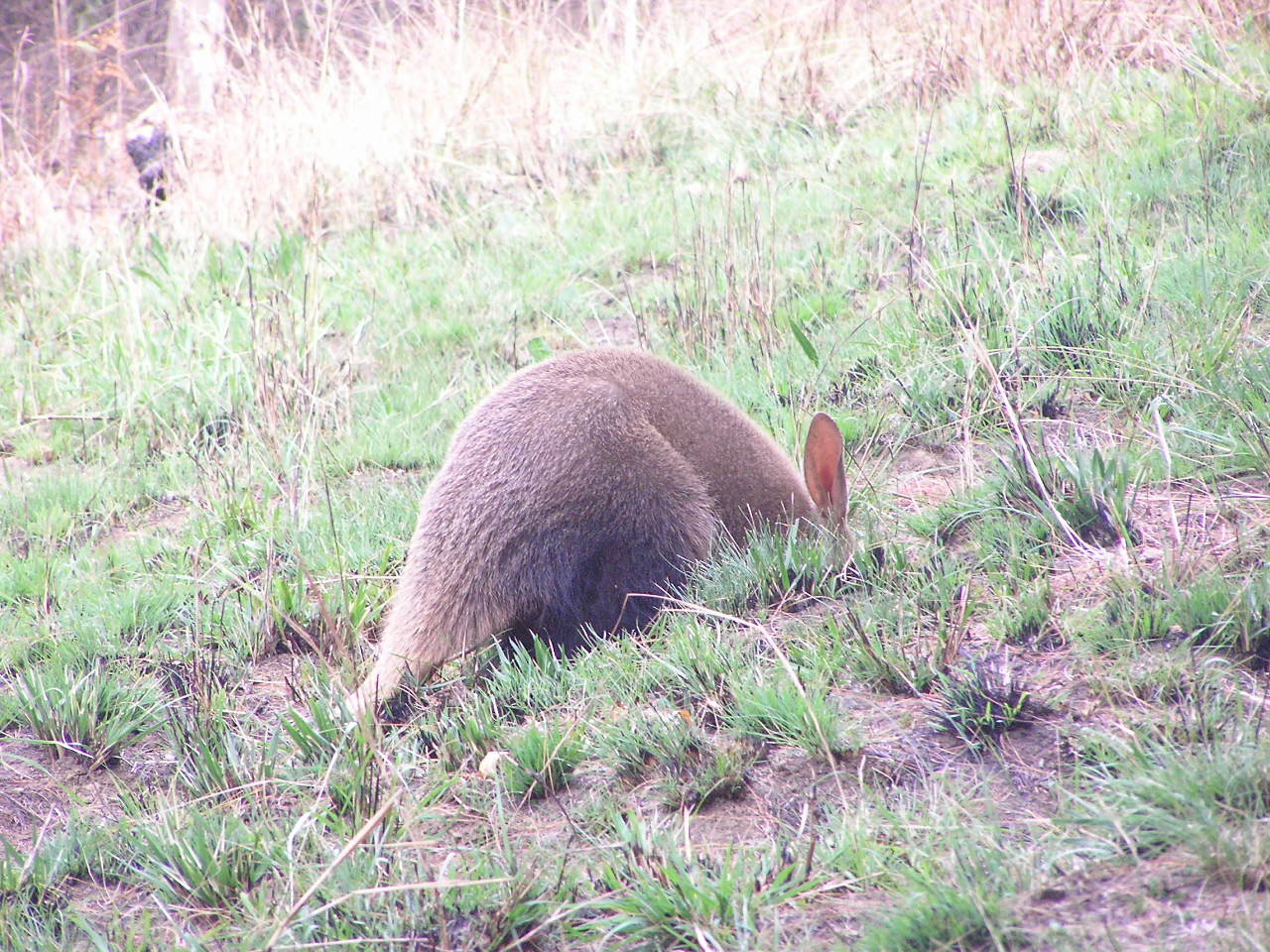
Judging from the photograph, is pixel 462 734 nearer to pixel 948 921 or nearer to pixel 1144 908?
pixel 948 921

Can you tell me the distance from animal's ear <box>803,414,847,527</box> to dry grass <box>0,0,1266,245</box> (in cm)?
386

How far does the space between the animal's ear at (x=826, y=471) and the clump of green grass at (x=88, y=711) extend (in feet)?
6.83

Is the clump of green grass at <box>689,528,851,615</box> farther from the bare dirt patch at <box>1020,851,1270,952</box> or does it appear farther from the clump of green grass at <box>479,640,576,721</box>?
the bare dirt patch at <box>1020,851,1270,952</box>

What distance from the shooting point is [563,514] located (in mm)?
3184

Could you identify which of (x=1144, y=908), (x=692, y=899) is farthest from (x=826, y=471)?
(x=1144, y=908)

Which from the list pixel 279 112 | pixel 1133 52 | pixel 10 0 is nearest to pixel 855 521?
pixel 1133 52

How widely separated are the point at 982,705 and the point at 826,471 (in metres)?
1.11

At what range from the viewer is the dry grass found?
6.93m

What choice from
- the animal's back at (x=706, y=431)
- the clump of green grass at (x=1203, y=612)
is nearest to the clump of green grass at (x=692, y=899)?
the clump of green grass at (x=1203, y=612)

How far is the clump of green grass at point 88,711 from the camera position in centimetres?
323

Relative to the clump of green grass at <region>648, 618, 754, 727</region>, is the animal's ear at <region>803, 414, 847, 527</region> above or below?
above

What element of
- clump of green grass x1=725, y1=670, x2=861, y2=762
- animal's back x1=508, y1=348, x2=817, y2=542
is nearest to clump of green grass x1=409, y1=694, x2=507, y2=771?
clump of green grass x1=725, y1=670, x2=861, y2=762

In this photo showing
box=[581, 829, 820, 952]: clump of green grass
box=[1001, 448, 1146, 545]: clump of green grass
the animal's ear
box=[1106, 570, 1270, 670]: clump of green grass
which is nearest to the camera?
box=[581, 829, 820, 952]: clump of green grass

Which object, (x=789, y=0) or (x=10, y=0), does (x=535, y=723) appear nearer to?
(x=789, y=0)
